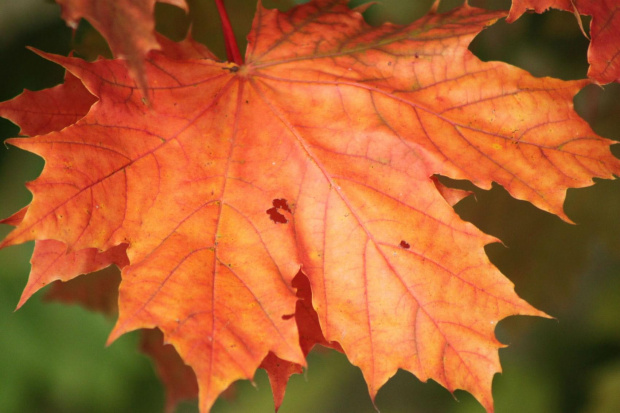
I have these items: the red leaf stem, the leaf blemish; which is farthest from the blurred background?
the leaf blemish

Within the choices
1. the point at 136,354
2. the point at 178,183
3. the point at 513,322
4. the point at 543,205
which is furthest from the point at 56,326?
the point at 543,205

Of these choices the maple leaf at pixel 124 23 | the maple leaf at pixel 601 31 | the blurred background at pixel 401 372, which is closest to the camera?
the maple leaf at pixel 124 23

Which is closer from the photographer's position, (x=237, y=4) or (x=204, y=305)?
(x=204, y=305)

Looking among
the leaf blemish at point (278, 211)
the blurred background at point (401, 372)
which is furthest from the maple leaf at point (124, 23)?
the blurred background at point (401, 372)

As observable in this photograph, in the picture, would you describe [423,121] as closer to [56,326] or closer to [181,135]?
[181,135]

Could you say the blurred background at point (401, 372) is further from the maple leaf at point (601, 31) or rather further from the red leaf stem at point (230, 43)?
the maple leaf at point (601, 31)
